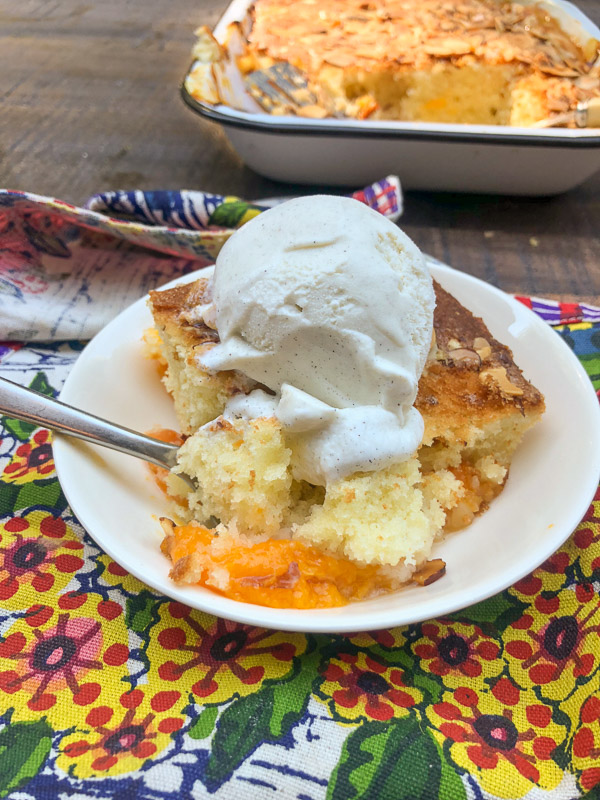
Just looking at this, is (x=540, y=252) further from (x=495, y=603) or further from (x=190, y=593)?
(x=190, y=593)

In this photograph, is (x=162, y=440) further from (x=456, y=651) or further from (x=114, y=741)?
(x=456, y=651)

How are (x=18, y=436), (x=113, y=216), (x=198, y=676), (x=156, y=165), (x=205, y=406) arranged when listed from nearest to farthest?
1. (x=198, y=676)
2. (x=205, y=406)
3. (x=18, y=436)
4. (x=113, y=216)
5. (x=156, y=165)

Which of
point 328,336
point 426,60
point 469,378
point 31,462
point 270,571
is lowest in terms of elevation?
point 31,462

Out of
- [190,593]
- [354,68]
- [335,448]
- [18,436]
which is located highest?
[354,68]

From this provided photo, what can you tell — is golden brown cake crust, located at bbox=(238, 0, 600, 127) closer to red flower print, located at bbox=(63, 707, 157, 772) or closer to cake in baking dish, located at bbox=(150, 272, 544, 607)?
cake in baking dish, located at bbox=(150, 272, 544, 607)

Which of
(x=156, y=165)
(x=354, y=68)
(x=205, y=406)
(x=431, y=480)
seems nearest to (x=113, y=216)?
(x=156, y=165)

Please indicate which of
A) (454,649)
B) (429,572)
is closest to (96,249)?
(429,572)
